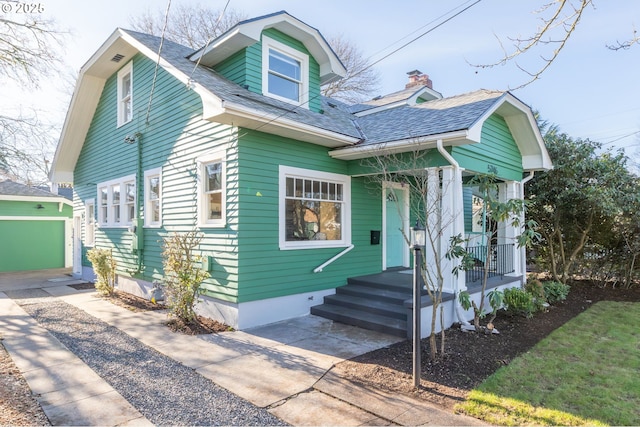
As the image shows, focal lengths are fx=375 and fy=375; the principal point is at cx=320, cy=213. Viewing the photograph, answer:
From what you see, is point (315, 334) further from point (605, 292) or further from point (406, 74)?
point (406, 74)

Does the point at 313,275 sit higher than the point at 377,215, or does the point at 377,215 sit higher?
the point at 377,215

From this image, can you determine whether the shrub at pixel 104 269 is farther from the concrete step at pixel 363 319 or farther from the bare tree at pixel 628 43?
the bare tree at pixel 628 43

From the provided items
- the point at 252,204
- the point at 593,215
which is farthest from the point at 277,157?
the point at 593,215

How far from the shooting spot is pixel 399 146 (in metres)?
6.53

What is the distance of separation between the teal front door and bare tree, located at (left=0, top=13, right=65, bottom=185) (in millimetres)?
8078

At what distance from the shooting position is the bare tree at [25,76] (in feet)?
24.8

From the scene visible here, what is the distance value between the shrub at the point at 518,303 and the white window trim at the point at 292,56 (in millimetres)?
5568

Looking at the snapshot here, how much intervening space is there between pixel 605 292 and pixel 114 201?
13.5 m

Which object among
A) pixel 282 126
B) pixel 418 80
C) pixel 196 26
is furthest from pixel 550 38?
pixel 196 26

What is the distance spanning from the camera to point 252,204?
638 cm

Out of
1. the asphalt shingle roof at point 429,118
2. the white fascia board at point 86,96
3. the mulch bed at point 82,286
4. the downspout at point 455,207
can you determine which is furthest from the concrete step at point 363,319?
the mulch bed at point 82,286

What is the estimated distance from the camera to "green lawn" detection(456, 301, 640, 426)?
3.47 m

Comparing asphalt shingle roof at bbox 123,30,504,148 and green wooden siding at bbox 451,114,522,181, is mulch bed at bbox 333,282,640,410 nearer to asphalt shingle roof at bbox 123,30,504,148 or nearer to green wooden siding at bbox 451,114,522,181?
green wooden siding at bbox 451,114,522,181

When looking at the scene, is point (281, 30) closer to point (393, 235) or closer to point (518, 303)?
point (393, 235)
